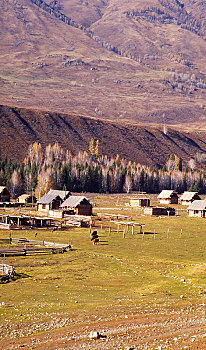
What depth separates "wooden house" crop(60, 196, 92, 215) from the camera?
97.1 meters

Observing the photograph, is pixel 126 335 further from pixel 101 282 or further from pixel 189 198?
pixel 189 198

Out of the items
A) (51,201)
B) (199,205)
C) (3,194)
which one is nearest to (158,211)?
(199,205)

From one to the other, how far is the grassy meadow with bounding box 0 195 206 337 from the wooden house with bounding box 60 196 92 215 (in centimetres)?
3041

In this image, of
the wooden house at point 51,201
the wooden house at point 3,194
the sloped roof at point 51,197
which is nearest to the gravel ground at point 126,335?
the wooden house at point 51,201

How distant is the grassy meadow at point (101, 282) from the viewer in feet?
91.1

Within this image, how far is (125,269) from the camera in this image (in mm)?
43031

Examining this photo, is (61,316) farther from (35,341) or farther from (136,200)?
(136,200)

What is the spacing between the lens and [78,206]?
9719 centimetres

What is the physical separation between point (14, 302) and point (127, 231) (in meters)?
47.0

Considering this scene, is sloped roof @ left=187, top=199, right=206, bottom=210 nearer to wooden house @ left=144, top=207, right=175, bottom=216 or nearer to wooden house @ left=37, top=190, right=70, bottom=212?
wooden house @ left=144, top=207, right=175, bottom=216

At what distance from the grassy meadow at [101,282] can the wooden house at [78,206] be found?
99.8 ft

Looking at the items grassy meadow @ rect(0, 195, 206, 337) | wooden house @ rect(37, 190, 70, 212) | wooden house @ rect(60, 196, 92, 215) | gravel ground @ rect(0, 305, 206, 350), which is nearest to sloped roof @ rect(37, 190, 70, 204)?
wooden house @ rect(37, 190, 70, 212)

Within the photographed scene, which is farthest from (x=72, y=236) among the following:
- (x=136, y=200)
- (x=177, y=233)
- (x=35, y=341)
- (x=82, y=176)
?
(x=82, y=176)

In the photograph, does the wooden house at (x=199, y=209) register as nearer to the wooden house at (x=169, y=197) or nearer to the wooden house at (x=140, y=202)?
the wooden house at (x=140, y=202)
